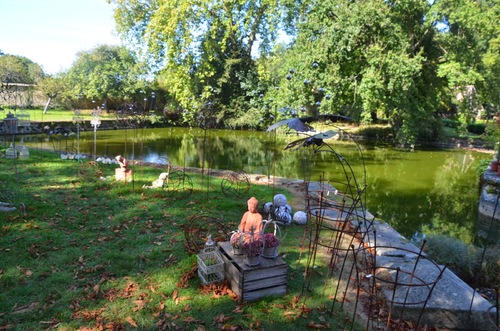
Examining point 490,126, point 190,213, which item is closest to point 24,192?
point 190,213

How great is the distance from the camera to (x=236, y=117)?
27688mm

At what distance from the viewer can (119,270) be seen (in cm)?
463

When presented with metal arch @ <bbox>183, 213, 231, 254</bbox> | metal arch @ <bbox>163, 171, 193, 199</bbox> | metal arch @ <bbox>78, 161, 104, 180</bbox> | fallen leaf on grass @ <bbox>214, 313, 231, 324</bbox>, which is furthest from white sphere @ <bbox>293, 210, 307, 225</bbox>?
metal arch @ <bbox>78, 161, 104, 180</bbox>

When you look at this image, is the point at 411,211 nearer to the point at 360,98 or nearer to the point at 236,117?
the point at 360,98

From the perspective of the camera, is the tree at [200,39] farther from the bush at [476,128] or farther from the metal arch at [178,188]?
the bush at [476,128]

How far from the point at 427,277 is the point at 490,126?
370 inches

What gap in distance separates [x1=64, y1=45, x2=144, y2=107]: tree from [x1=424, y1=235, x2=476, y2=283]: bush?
26.9 meters

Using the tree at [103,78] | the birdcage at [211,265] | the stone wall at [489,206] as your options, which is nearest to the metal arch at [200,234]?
the birdcage at [211,265]

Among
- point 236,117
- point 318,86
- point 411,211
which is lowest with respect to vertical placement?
point 411,211

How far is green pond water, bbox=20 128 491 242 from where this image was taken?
9.46 m

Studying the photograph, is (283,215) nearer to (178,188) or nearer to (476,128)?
(178,188)

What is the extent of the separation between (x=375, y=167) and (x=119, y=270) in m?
13.8

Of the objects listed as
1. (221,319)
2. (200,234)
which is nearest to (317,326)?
(221,319)

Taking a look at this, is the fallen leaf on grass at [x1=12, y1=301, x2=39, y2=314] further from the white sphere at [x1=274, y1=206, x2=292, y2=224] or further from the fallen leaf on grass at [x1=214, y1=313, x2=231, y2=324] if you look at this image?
the white sphere at [x1=274, y1=206, x2=292, y2=224]
